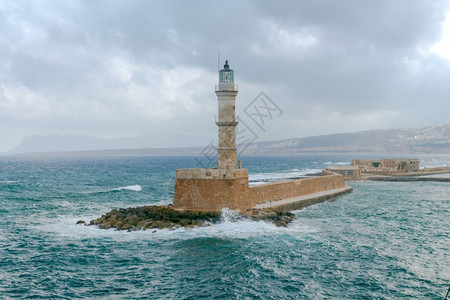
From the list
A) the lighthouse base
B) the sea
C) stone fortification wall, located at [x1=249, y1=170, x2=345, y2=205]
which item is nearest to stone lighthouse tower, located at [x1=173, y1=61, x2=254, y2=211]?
the lighthouse base

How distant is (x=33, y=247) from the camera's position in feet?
59.3

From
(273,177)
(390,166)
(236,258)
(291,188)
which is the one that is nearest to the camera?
(236,258)

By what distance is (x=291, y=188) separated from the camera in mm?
29297

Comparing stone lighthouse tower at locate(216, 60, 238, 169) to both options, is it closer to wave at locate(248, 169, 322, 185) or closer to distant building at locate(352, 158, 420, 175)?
wave at locate(248, 169, 322, 185)

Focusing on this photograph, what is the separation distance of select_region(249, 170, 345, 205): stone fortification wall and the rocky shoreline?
2.28 meters

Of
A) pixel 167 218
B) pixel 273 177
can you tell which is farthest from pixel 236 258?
pixel 273 177

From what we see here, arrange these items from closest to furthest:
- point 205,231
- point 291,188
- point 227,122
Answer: point 205,231
point 227,122
point 291,188

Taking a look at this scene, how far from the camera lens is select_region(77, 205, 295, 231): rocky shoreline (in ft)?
67.6

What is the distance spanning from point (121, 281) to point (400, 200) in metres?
23.8

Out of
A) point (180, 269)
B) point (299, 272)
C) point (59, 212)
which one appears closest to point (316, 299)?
point (299, 272)

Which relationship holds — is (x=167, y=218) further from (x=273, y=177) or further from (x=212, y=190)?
(x=273, y=177)

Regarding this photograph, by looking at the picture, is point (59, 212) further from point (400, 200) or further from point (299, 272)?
point (400, 200)

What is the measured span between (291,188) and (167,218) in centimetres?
1074

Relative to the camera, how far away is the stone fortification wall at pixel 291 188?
25458mm
